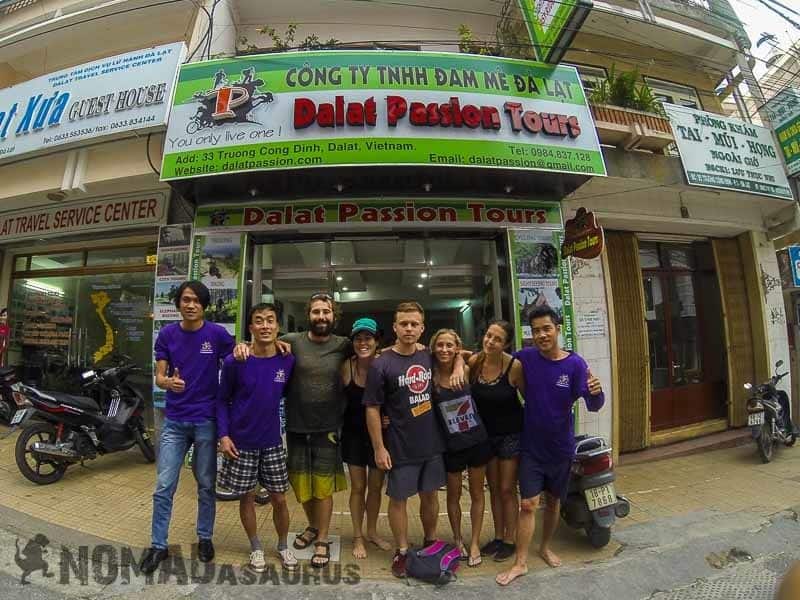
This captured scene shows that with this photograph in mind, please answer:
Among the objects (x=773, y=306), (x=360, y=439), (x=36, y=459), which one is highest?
(x=773, y=306)

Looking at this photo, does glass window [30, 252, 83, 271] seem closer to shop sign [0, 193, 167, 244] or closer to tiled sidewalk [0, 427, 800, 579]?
shop sign [0, 193, 167, 244]

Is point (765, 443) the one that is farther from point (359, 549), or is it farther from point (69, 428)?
point (69, 428)

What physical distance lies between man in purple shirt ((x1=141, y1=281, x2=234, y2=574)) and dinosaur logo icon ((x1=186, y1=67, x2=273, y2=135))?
231 centimetres

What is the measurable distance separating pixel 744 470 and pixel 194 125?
7523 mm

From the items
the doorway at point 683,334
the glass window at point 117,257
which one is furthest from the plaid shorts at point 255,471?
the doorway at point 683,334

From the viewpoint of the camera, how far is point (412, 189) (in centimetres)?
486

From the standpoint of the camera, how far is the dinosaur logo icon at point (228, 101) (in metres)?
4.25

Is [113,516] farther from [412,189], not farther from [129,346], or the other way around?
[412,189]

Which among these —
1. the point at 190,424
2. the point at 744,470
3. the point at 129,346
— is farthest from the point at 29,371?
the point at 744,470

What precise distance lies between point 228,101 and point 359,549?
4.38 metres

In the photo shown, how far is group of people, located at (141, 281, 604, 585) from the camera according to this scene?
271 centimetres

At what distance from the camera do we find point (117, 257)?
604 cm

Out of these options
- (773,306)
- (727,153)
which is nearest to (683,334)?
(773,306)

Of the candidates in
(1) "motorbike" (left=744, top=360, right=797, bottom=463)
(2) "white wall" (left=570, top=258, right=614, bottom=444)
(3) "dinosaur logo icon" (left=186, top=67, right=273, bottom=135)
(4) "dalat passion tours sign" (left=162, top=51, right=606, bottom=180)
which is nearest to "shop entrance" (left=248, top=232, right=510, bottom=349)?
(2) "white wall" (left=570, top=258, right=614, bottom=444)
